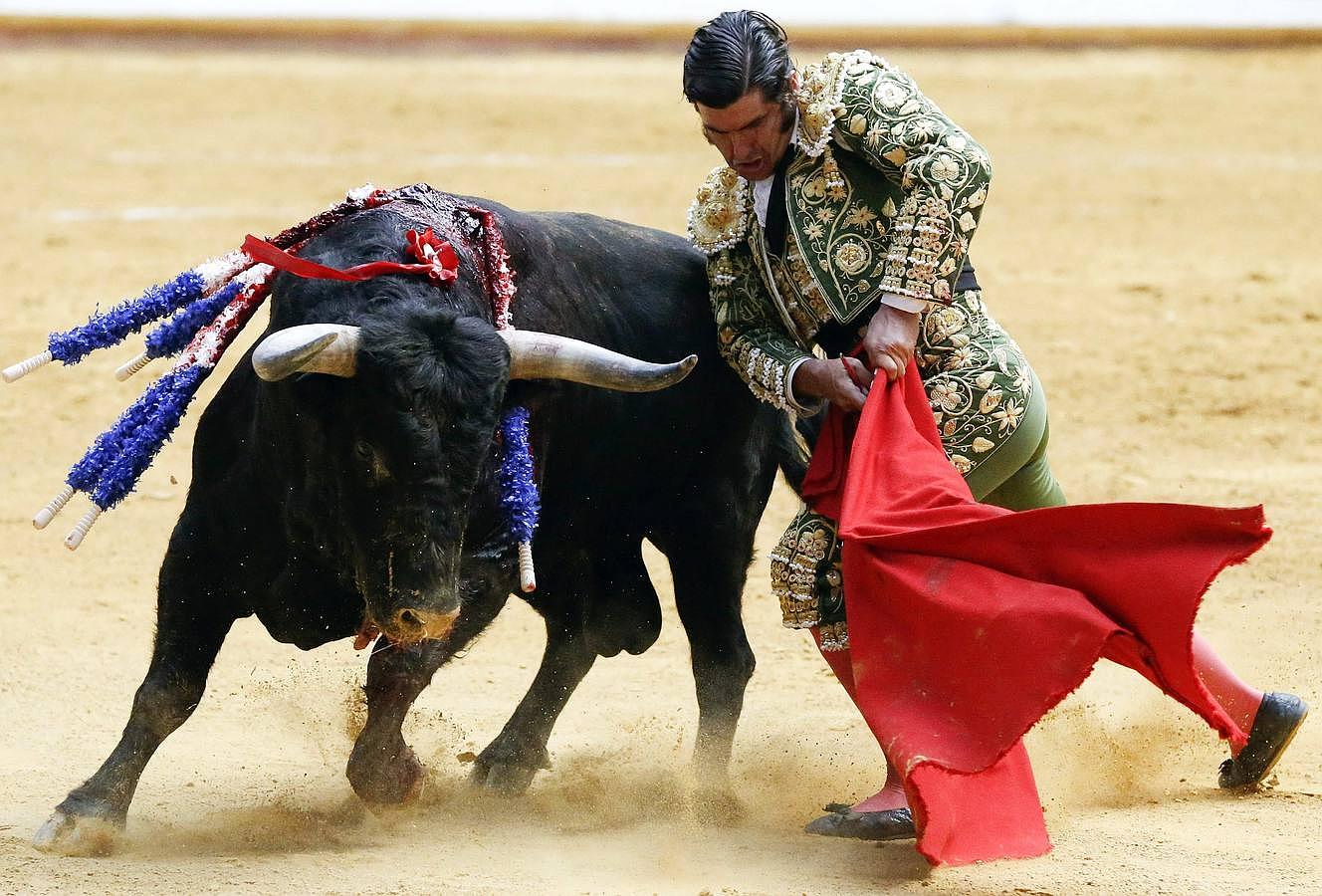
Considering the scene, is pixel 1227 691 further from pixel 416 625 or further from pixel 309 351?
pixel 309 351

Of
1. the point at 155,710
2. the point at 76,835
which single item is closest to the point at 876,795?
the point at 155,710

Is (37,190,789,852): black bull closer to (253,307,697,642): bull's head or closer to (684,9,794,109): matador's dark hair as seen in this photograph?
(253,307,697,642): bull's head

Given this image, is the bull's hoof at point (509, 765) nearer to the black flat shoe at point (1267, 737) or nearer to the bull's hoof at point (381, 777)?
the bull's hoof at point (381, 777)

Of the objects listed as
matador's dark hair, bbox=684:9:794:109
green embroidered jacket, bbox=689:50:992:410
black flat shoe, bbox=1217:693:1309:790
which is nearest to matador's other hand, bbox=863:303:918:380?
green embroidered jacket, bbox=689:50:992:410

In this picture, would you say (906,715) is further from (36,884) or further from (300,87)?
(300,87)

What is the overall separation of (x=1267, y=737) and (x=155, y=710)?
240 cm

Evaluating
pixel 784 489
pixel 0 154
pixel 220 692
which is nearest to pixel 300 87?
pixel 0 154

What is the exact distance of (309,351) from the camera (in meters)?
3.39

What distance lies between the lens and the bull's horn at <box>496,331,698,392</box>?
3.71 m

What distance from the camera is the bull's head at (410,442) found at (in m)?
3.51

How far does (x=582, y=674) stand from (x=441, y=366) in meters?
1.47

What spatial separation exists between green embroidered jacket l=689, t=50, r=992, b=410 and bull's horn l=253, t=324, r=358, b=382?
96cm

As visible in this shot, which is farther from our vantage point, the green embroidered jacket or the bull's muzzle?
the green embroidered jacket

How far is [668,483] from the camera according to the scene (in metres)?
4.58
